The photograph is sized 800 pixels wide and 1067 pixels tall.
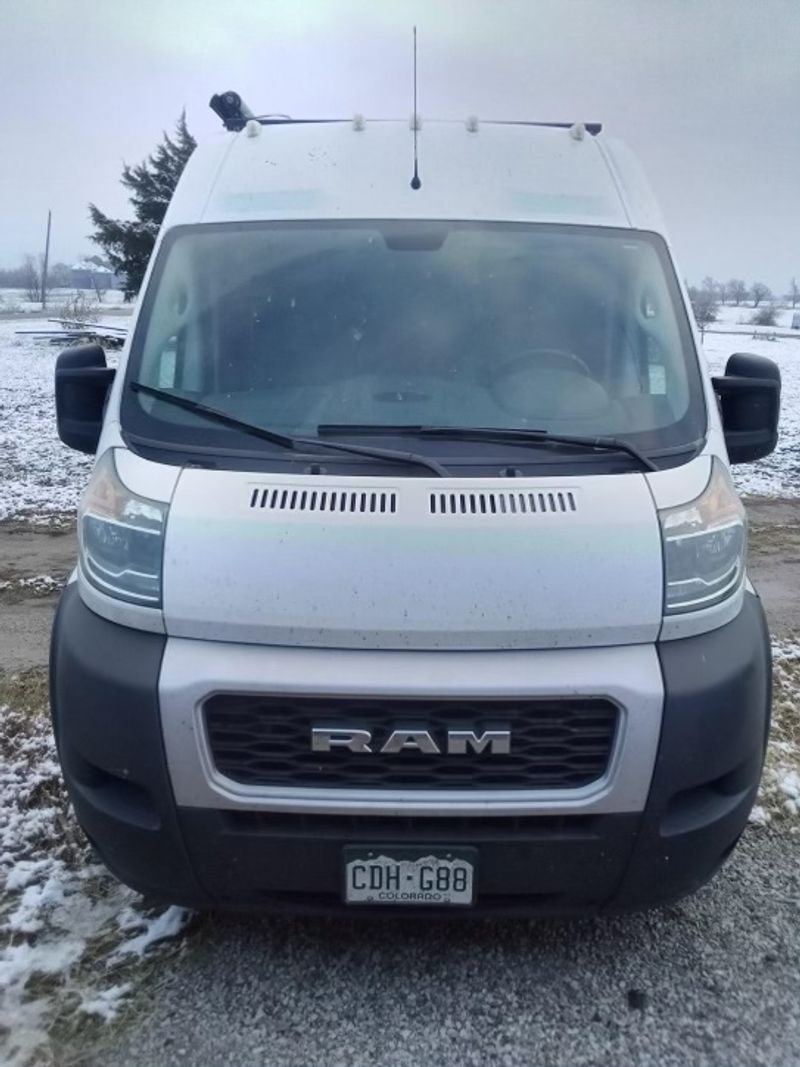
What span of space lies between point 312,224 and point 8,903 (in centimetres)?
258

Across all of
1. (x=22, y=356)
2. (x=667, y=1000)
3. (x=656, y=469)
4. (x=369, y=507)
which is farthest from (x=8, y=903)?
(x=22, y=356)

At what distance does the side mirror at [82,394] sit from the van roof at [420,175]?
23.6 inches

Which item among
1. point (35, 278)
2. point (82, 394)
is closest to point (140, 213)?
point (82, 394)

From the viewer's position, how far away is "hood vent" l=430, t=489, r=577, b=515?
270 cm

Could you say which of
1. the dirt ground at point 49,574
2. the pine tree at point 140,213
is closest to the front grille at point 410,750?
the dirt ground at point 49,574

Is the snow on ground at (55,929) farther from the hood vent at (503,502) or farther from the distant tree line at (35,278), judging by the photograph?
the distant tree line at (35,278)

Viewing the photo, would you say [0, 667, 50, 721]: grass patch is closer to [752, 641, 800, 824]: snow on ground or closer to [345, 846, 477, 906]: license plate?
[345, 846, 477, 906]: license plate

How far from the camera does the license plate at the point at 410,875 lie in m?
2.66

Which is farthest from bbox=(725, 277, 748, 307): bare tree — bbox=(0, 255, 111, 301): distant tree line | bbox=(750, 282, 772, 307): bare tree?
bbox=(0, 255, 111, 301): distant tree line

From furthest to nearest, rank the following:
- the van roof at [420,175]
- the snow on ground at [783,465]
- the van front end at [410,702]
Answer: the snow on ground at [783,465], the van roof at [420,175], the van front end at [410,702]

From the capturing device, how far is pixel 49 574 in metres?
7.07

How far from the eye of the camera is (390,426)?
3.12m

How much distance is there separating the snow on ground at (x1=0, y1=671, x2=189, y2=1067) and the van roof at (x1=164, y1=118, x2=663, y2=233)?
2.33 metres

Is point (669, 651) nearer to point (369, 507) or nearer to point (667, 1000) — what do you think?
point (369, 507)
